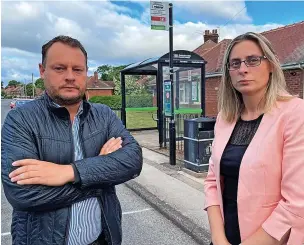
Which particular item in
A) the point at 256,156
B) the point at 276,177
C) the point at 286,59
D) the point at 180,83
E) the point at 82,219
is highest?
the point at 286,59

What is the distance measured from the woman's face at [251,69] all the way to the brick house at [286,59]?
9.37 meters

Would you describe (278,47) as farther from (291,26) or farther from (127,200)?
(127,200)

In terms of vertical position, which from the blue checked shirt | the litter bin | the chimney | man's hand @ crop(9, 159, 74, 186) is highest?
the chimney

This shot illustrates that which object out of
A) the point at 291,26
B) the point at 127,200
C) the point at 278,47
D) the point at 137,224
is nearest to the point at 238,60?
the point at 137,224

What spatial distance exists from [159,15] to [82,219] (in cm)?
661

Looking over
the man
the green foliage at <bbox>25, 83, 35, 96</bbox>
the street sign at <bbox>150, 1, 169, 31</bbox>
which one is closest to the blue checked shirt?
the man

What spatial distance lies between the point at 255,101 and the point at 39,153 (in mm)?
1241

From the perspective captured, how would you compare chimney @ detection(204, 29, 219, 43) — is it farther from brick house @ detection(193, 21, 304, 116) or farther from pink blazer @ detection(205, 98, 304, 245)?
pink blazer @ detection(205, 98, 304, 245)

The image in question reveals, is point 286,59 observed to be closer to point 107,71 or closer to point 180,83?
point 180,83

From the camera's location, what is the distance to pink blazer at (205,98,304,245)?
1.54 meters

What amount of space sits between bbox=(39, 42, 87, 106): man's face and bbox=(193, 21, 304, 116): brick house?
991cm

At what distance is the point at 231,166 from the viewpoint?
180 centimetres

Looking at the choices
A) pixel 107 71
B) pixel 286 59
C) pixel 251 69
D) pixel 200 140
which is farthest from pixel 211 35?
pixel 107 71

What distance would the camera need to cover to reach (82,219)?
1701 millimetres
